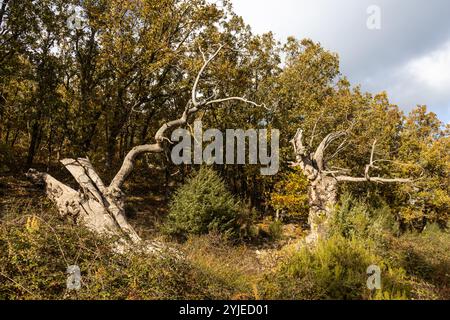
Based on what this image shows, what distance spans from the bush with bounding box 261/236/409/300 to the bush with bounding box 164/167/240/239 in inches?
220

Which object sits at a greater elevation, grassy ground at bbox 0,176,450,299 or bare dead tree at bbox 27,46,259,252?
bare dead tree at bbox 27,46,259,252

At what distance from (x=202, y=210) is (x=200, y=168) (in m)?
2.05

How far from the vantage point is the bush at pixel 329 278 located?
5441 mm

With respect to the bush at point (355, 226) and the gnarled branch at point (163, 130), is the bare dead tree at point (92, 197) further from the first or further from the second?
the bush at point (355, 226)

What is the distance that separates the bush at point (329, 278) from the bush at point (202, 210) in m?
5.58

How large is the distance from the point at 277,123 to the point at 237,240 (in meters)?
9.64

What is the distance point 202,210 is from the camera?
40.1 ft

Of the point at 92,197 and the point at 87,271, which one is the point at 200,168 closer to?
the point at 92,197

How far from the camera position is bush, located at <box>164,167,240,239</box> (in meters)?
12.1

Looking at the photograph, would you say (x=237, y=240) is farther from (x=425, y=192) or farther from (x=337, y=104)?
(x=425, y=192)

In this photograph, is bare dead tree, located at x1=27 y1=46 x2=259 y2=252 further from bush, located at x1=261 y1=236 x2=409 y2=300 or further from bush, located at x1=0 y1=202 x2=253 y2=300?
bush, located at x1=261 y1=236 x2=409 y2=300

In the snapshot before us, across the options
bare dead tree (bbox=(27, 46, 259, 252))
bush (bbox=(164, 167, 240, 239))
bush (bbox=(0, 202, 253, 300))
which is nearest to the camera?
bush (bbox=(0, 202, 253, 300))

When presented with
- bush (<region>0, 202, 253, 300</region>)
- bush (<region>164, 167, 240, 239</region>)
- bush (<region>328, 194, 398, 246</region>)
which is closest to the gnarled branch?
bush (<region>164, 167, 240, 239</region>)

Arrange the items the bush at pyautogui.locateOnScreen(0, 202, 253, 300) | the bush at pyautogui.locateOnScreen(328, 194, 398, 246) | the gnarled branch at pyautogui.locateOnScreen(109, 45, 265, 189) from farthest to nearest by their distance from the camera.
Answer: the gnarled branch at pyautogui.locateOnScreen(109, 45, 265, 189) → the bush at pyautogui.locateOnScreen(328, 194, 398, 246) → the bush at pyautogui.locateOnScreen(0, 202, 253, 300)
